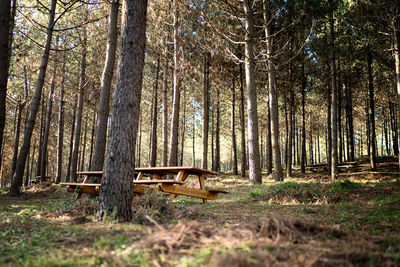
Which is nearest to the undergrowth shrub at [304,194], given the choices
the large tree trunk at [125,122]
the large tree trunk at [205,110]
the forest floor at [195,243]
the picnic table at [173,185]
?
the picnic table at [173,185]

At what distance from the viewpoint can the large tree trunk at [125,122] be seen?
364cm

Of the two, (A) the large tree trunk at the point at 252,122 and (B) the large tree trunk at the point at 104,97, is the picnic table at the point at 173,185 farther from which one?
(A) the large tree trunk at the point at 252,122

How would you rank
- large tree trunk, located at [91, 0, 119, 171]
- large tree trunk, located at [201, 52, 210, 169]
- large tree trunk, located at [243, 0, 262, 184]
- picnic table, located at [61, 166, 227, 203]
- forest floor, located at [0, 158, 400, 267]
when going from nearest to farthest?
forest floor, located at [0, 158, 400, 267] < picnic table, located at [61, 166, 227, 203] < large tree trunk, located at [91, 0, 119, 171] < large tree trunk, located at [243, 0, 262, 184] < large tree trunk, located at [201, 52, 210, 169]

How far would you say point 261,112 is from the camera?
27422 millimetres

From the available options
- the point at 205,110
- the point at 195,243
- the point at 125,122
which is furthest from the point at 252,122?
the point at 195,243

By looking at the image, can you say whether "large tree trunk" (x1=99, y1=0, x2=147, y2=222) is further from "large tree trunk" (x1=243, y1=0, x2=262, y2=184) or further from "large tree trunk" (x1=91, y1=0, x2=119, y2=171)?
"large tree trunk" (x1=243, y1=0, x2=262, y2=184)

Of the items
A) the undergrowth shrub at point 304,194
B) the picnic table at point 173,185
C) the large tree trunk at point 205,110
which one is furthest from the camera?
the large tree trunk at point 205,110

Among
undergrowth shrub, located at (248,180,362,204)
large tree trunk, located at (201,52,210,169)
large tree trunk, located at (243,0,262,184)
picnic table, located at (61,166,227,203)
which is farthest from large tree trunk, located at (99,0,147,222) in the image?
large tree trunk, located at (201,52,210,169)

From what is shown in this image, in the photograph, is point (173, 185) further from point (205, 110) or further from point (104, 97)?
point (205, 110)

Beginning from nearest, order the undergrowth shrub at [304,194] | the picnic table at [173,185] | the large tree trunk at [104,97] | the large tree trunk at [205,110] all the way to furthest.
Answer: the picnic table at [173,185] → the undergrowth shrub at [304,194] → the large tree trunk at [104,97] → the large tree trunk at [205,110]

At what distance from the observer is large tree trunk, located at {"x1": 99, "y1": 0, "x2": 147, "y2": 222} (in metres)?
3.64

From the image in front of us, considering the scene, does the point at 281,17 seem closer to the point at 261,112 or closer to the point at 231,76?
the point at 231,76

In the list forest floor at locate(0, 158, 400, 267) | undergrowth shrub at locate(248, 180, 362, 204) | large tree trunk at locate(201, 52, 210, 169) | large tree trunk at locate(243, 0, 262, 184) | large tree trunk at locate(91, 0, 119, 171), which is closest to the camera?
forest floor at locate(0, 158, 400, 267)

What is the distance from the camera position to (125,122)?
3.78 m
